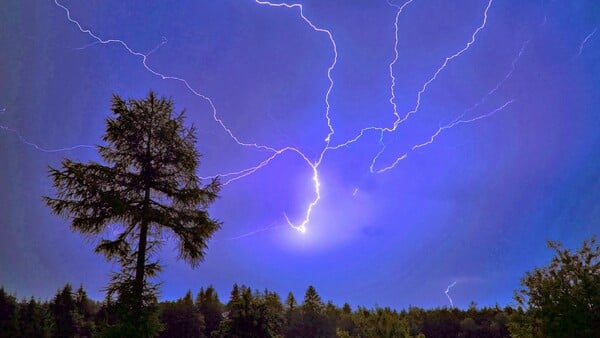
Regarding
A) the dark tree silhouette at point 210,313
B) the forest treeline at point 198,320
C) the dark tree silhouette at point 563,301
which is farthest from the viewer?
the dark tree silhouette at point 210,313

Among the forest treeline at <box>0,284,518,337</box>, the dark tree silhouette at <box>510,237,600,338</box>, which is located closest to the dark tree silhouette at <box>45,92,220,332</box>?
the dark tree silhouette at <box>510,237,600,338</box>

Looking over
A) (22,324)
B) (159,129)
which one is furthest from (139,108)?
(22,324)

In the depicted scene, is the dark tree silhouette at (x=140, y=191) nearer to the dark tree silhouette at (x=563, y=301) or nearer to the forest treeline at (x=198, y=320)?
the dark tree silhouette at (x=563, y=301)

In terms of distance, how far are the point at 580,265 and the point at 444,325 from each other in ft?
102

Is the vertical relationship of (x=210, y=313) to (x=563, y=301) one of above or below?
above

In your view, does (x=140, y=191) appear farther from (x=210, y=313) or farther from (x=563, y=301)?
(x=210, y=313)

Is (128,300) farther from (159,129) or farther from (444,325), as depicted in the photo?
(444,325)

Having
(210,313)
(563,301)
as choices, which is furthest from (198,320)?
(563,301)

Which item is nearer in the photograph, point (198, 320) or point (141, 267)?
point (141, 267)

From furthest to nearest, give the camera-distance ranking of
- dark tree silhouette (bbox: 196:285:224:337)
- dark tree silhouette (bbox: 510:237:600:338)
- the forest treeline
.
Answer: dark tree silhouette (bbox: 196:285:224:337) < the forest treeline < dark tree silhouette (bbox: 510:237:600:338)

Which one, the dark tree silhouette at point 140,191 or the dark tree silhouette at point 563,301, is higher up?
the dark tree silhouette at point 140,191

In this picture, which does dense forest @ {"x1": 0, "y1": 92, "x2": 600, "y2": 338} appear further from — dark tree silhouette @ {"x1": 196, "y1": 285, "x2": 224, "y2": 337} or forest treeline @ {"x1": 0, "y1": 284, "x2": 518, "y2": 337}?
dark tree silhouette @ {"x1": 196, "y1": 285, "x2": 224, "y2": 337}

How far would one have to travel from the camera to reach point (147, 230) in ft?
38.1

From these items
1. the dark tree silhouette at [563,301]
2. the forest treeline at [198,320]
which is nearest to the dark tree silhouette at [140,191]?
the dark tree silhouette at [563,301]
